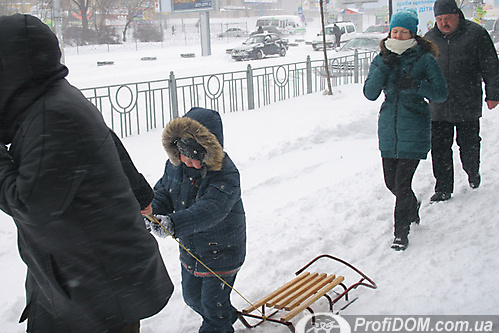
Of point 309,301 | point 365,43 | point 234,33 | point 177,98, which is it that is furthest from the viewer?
point 234,33

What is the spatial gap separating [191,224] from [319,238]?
89.9 inches

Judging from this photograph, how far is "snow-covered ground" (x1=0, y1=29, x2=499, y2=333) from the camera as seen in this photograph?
141 inches

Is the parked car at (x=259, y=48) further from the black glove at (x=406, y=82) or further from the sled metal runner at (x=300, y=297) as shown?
the sled metal runner at (x=300, y=297)

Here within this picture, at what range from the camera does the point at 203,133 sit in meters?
2.71

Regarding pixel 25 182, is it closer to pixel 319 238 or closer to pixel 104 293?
pixel 104 293

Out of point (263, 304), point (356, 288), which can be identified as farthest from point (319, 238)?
point (263, 304)

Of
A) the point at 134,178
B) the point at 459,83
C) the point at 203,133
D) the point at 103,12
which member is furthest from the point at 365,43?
the point at 103,12

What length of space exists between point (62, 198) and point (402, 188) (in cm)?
304

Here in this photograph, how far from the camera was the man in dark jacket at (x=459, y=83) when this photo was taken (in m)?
4.95

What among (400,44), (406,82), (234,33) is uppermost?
(234,33)

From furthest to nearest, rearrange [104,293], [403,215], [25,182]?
1. [403,215]
2. [104,293]
3. [25,182]

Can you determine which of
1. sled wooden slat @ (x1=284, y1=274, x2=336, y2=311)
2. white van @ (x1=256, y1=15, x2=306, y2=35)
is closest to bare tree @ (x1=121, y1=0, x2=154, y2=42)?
white van @ (x1=256, y1=15, x2=306, y2=35)

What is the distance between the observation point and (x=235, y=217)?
2.92m

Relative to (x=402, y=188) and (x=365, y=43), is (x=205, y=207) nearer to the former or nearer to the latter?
(x=402, y=188)
